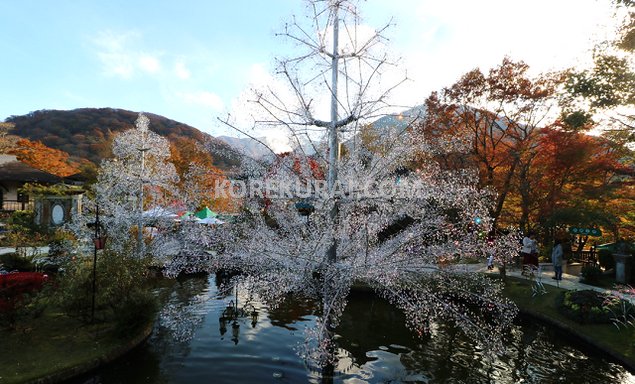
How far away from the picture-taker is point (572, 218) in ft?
51.0

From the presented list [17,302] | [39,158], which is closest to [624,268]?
[17,302]

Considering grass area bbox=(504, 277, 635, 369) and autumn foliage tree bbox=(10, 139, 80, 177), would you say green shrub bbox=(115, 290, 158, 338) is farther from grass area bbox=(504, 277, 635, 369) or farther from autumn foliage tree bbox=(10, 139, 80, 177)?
autumn foliage tree bbox=(10, 139, 80, 177)

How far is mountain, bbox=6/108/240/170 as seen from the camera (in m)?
64.6

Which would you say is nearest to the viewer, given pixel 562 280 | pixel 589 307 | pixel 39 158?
pixel 589 307

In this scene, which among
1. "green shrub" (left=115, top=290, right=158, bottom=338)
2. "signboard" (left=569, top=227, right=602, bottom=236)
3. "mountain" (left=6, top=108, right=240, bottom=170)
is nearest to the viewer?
"green shrub" (left=115, top=290, right=158, bottom=338)

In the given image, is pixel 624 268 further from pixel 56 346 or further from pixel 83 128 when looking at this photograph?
pixel 83 128

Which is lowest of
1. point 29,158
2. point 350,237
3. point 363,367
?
point 363,367

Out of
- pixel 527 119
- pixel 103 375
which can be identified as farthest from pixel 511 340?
pixel 527 119

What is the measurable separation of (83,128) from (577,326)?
313ft

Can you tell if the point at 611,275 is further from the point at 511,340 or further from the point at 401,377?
the point at 401,377

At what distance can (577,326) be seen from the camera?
34.6ft

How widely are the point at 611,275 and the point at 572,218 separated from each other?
10.8 ft

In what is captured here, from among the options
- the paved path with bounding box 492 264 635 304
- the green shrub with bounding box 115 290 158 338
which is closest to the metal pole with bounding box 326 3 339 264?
the green shrub with bounding box 115 290 158 338

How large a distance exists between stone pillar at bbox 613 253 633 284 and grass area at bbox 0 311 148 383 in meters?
18.4
